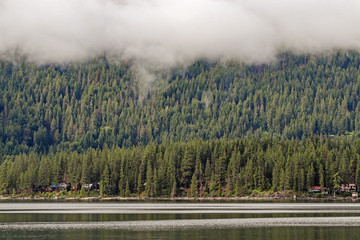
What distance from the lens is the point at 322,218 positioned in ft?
438

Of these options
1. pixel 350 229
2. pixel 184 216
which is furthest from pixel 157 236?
pixel 184 216

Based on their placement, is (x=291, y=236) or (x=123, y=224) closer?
(x=291, y=236)

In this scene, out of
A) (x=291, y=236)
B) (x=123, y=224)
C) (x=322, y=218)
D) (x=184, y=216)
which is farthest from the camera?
(x=184, y=216)

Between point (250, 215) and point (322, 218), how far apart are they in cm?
1786

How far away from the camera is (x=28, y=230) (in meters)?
114

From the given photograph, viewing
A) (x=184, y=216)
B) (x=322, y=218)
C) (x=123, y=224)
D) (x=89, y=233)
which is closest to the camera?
(x=89, y=233)

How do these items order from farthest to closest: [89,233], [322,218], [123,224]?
[322,218]
[123,224]
[89,233]

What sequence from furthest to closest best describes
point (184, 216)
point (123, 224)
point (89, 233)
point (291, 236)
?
point (184, 216), point (123, 224), point (89, 233), point (291, 236)

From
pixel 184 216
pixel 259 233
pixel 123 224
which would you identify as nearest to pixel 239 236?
pixel 259 233

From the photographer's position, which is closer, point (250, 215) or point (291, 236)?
point (291, 236)

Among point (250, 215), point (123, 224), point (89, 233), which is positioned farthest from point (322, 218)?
point (89, 233)

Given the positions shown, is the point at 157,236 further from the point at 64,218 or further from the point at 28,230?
the point at 64,218

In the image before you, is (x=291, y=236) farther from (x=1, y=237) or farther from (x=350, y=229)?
(x=1, y=237)

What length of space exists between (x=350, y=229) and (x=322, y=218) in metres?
23.2
